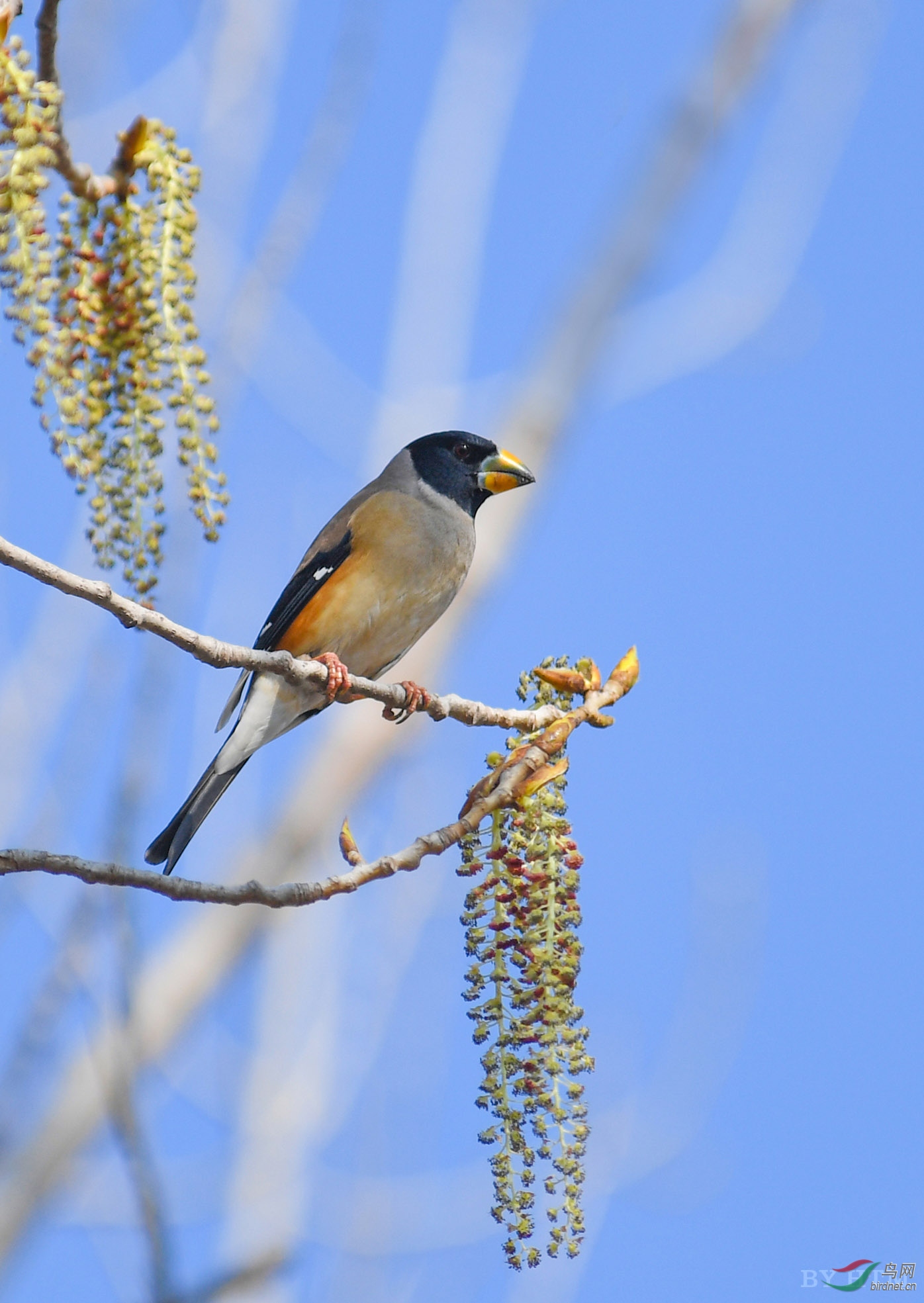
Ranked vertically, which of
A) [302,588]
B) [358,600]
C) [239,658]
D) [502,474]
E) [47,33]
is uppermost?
[502,474]

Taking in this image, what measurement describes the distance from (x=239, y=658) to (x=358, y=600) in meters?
1.90

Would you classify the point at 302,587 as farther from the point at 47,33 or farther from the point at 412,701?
the point at 47,33

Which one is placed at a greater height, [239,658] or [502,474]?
[502,474]

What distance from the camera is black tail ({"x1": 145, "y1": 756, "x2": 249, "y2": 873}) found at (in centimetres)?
364

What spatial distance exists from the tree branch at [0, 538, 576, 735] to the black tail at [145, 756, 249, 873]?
83cm

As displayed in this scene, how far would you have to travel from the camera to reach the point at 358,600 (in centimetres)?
425

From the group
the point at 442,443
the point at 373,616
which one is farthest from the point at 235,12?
the point at 373,616

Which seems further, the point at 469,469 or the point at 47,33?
the point at 469,469

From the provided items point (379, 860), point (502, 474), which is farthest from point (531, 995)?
point (502, 474)

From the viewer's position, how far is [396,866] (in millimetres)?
2412

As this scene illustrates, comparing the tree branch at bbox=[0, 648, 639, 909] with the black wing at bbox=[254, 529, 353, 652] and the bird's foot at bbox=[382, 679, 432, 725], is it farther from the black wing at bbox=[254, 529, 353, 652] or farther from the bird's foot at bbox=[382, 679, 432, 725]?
the black wing at bbox=[254, 529, 353, 652]

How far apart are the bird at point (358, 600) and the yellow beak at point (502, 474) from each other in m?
0.15

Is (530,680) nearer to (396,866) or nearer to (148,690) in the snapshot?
(396,866)

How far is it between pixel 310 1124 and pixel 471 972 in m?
4.59
